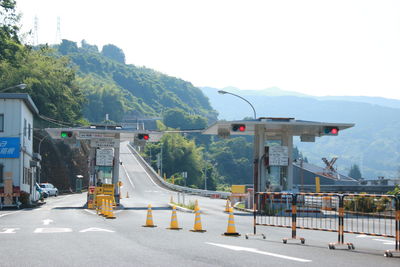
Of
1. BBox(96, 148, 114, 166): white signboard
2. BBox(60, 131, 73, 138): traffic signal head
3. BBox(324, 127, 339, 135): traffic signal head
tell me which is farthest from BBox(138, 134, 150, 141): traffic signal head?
BBox(324, 127, 339, 135): traffic signal head

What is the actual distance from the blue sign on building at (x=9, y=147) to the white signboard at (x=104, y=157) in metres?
10.0

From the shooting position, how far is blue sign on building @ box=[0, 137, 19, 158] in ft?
160

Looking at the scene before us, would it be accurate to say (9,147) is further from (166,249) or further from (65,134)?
(166,249)

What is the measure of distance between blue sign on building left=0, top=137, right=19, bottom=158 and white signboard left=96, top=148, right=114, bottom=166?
32.9ft

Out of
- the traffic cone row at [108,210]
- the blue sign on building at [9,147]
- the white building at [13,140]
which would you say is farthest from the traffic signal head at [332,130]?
the blue sign on building at [9,147]

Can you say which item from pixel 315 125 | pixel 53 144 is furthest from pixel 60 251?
pixel 53 144

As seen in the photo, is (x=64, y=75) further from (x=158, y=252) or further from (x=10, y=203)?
(x=158, y=252)

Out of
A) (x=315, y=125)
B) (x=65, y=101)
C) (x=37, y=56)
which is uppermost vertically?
(x=37, y=56)

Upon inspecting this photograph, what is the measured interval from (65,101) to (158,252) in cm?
8784

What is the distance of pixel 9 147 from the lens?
4891cm

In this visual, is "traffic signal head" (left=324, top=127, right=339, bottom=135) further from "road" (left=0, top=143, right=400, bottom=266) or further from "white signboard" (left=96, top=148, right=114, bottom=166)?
"road" (left=0, top=143, right=400, bottom=266)

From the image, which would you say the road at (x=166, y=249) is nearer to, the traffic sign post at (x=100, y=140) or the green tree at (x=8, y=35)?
the traffic sign post at (x=100, y=140)

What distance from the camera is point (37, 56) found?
4087 inches

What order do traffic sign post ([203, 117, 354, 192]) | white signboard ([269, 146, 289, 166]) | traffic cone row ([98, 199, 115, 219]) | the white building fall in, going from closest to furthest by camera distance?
traffic cone row ([98, 199, 115, 219]) → traffic sign post ([203, 117, 354, 192]) → white signboard ([269, 146, 289, 166]) → the white building
